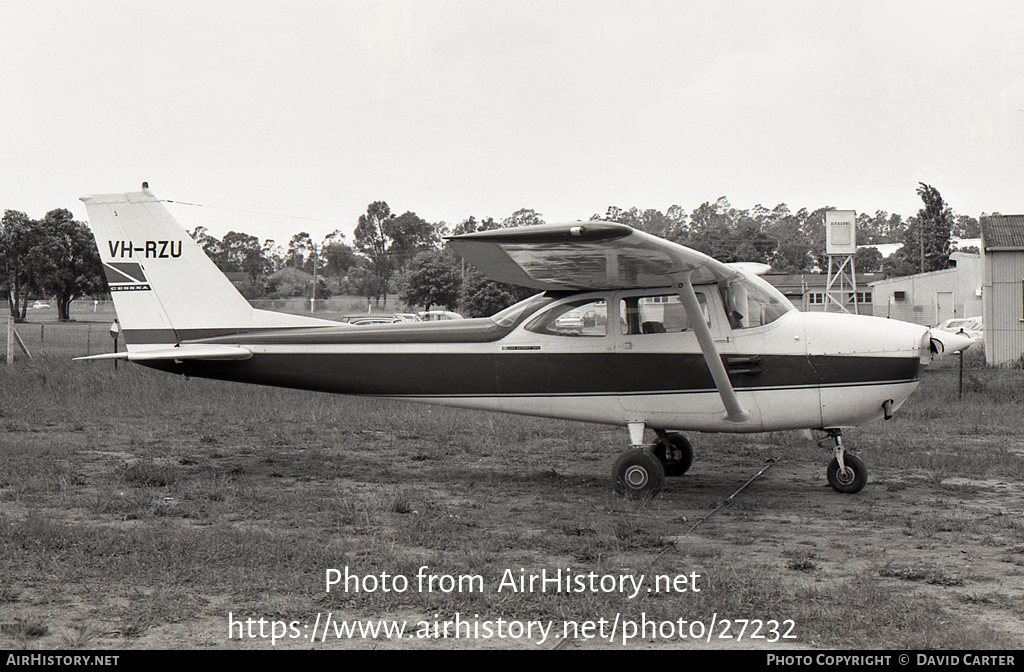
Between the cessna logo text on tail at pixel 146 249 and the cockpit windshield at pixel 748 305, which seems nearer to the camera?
the cockpit windshield at pixel 748 305

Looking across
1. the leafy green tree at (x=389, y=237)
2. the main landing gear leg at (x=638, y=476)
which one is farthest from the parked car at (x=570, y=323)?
the leafy green tree at (x=389, y=237)

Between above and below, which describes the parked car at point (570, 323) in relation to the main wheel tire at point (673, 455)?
above

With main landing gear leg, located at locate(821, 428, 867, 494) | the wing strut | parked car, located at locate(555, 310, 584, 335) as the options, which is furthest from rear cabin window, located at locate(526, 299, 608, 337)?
main landing gear leg, located at locate(821, 428, 867, 494)

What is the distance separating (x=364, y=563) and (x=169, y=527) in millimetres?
1958

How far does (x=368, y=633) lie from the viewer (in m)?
4.33

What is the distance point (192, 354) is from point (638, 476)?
448 centimetres

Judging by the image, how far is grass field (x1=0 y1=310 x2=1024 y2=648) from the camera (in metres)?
4.56

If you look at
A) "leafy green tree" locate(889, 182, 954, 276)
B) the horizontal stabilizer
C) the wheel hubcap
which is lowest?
the wheel hubcap

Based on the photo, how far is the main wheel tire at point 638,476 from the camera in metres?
7.79

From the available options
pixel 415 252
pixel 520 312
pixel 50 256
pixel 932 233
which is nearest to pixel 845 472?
pixel 520 312

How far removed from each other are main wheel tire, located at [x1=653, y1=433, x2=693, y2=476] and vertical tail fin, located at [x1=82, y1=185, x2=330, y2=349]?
160 inches

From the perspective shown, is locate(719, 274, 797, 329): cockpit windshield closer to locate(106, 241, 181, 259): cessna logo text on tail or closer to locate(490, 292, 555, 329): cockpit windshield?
locate(490, 292, 555, 329): cockpit windshield

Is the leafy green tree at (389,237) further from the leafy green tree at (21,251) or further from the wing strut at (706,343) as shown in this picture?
the wing strut at (706,343)

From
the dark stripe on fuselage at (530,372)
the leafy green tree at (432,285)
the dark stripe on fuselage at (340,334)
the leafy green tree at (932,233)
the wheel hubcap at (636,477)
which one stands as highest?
the leafy green tree at (932,233)
